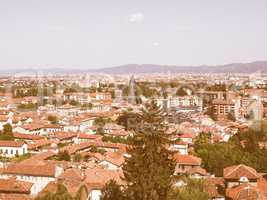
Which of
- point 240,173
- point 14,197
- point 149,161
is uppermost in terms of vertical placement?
point 149,161

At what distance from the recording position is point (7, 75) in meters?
109

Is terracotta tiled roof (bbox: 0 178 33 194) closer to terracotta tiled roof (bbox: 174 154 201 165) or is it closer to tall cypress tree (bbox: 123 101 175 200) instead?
tall cypress tree (bbox: 123 101 175 200)

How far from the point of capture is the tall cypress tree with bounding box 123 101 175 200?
Result: 12422mm

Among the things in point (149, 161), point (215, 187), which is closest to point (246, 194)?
point (215, 187)

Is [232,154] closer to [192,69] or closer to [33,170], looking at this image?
[33,170]

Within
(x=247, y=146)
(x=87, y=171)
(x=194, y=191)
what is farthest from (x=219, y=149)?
(x=194, y=191)

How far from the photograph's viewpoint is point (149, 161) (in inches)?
508

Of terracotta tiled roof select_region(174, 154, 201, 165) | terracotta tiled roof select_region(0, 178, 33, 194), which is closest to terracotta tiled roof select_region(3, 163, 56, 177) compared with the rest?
terracotta tiled roof select_region(0, 178, 33, 194)

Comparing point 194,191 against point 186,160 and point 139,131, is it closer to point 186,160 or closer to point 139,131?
point 139,131

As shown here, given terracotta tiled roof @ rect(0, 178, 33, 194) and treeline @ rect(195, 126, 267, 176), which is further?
treeline @ rect(195, 126, 267, 176)

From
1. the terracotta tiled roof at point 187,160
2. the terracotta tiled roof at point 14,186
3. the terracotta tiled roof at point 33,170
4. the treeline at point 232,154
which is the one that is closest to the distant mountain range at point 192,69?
the treeline at point 232,154

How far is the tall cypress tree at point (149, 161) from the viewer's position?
1242 centimetres

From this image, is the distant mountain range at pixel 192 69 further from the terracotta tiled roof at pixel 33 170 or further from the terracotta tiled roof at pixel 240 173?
the terracotta tiled roof at pixel 33 170

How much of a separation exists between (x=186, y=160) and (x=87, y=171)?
6.50 metres
